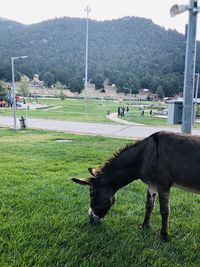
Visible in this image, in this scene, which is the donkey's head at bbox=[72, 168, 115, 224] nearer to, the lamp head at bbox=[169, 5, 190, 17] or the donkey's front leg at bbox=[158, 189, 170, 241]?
the donkey's front leg at bbox=[158, 189, 170, 241]

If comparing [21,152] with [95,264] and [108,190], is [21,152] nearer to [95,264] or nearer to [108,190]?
[108,190]

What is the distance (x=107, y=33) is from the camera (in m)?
193

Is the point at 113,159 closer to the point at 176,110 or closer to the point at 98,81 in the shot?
the point at 176,110

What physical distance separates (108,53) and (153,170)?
17400 centimetres

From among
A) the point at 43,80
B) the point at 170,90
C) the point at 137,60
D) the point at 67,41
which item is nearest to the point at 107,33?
the point at 67,41

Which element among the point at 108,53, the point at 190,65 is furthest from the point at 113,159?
the point at 108,53

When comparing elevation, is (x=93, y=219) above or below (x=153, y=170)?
below

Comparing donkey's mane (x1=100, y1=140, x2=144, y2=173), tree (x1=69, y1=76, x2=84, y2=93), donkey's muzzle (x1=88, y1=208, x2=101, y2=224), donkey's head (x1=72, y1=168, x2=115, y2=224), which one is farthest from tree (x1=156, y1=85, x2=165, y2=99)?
donkey's muzzle (x1=88, y1=208, x2=101, y2=224)

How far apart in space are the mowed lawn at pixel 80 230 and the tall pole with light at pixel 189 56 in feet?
5.26

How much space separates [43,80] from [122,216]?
134126 mm

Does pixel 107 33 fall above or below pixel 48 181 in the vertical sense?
above

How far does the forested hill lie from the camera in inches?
4929

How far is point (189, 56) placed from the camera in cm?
592

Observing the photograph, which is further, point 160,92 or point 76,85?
point 76,85
